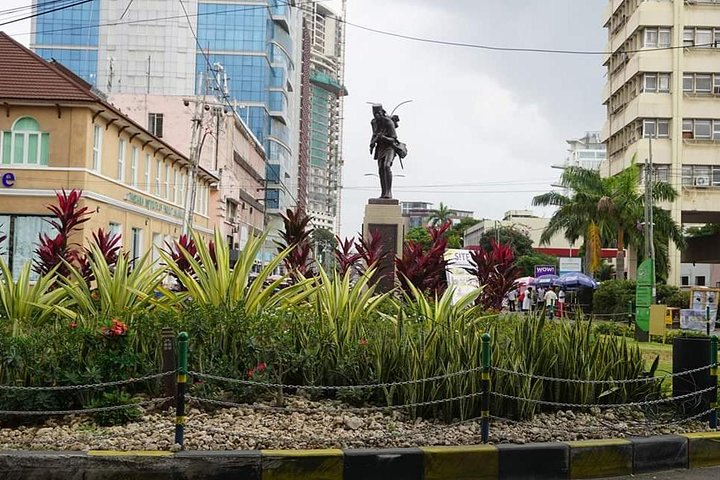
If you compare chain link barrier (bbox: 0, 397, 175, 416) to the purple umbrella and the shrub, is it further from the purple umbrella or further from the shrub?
the purple umbrella

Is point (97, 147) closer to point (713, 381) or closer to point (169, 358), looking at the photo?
point (169, 358)

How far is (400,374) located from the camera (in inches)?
317

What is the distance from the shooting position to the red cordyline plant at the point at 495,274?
45.6 feet

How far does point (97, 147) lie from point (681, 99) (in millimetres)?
36190

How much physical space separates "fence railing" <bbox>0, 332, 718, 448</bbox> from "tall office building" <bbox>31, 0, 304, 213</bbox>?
65.6 m

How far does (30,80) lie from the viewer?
33688 millimetres

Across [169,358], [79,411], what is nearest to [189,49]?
[169,358]

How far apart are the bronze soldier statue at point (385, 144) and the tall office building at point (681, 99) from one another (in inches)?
1403

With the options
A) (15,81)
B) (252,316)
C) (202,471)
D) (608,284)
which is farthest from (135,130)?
(202,471)

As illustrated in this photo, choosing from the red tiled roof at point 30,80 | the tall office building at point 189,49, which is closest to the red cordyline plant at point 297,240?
the red tiled roof at point 30,80

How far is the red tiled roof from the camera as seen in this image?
32.5 meters

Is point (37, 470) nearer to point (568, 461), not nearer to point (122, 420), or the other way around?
point (122, 420)

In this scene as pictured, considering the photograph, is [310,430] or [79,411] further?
[310,430]

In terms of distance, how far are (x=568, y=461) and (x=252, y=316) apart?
11.1ft
